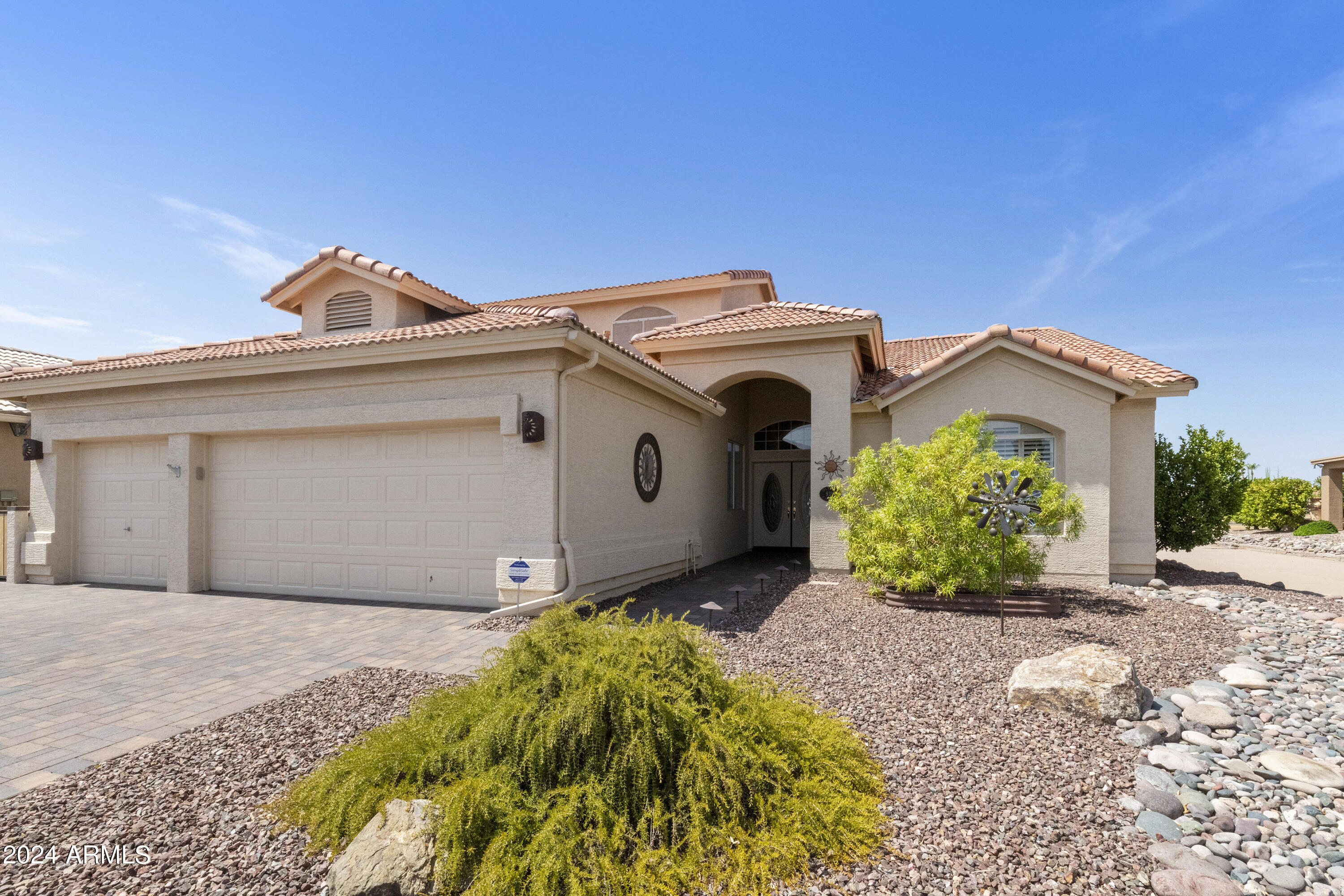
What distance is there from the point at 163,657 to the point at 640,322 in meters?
13.4

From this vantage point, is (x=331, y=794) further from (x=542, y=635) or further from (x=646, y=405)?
(x=646, y=405)

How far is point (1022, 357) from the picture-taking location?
10.9 meters

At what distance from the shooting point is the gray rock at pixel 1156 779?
3.72 metres

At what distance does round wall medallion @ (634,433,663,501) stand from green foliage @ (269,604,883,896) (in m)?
6.63

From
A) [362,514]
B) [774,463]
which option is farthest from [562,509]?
[774,463]

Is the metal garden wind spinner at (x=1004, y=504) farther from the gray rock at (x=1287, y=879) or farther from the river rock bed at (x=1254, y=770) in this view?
the gray rock at (x=1287, y=879)

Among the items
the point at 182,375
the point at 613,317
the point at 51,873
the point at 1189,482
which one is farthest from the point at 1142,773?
the point at 613,317

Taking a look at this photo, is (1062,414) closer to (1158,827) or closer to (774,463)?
(774,463)

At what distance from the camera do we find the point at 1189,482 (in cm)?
1200

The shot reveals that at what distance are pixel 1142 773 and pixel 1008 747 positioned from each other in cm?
73

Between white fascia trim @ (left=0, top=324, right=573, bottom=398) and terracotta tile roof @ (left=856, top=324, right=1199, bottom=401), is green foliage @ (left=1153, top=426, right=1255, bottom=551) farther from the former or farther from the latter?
white fascia trim @ (left=0, top=324, right=573, bottom=398)

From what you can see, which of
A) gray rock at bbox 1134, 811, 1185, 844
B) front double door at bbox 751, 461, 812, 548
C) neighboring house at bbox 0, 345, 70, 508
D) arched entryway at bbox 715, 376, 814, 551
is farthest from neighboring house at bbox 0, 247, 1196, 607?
gray rock at bbox 1134, 811, 1185, 844

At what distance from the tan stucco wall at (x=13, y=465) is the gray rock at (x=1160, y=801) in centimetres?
2089

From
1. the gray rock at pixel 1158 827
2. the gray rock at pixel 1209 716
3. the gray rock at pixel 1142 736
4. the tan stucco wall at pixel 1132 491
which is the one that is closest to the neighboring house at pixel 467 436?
the tan stucco wall at pixel 1132 491
